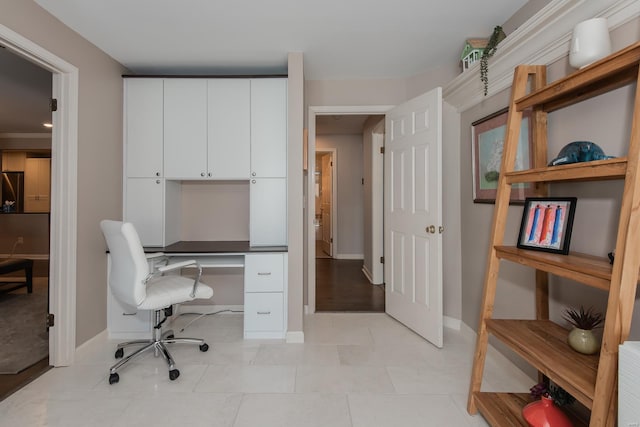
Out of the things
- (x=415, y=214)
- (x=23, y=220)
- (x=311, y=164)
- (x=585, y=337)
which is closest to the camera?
(x=585, y=337)

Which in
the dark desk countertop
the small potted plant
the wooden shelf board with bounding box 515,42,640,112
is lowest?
the small potted plant

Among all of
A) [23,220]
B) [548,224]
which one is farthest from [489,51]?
[23,220]

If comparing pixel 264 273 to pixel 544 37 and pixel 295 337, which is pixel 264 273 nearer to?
pixel 295 337

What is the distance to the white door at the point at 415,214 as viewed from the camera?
2443 mm

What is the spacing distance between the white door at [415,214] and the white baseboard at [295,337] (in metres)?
0.97

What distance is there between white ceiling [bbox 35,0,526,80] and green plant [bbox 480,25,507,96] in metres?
0.17

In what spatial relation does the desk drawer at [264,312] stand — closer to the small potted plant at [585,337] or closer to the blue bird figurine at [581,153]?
the small potted plant at [585,337]

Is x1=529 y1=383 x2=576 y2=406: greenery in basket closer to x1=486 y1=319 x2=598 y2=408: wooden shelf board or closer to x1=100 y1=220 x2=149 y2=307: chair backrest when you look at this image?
x1=486 y1=319 x2=598 y2=408: wooden shelf board

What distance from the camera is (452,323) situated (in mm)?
2844

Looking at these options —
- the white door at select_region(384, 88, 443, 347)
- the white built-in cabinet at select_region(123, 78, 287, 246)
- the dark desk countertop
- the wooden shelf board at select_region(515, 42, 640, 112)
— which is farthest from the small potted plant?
the white built-in cabinet at select_region(123, 78, 287, 246)

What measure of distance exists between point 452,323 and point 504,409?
53.2 inches

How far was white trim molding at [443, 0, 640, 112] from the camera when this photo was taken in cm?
135

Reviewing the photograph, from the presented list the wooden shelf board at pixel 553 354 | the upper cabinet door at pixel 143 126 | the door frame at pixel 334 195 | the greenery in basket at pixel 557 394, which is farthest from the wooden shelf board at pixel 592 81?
the door frame at pixel 334 195

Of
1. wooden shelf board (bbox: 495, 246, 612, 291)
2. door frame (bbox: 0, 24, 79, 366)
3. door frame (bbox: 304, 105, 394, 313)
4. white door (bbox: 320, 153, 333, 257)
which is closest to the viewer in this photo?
wooden shelf board (bbox: 495, 246, 612, 291)
